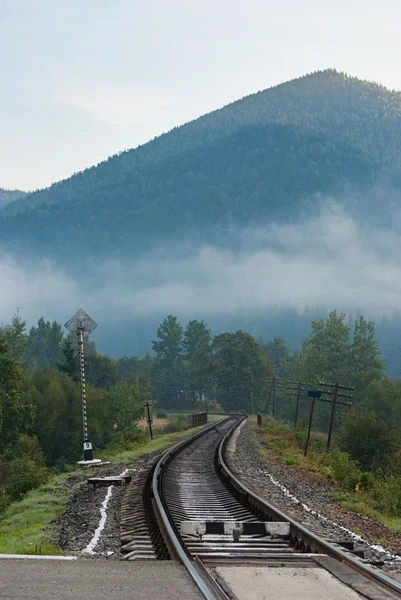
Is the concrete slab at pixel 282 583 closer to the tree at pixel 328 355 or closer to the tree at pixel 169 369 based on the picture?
the tree at pixel 328 355

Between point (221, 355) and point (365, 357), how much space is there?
1323 inches

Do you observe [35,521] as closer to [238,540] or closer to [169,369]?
[238,540]

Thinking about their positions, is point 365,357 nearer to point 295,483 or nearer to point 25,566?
point 295,483

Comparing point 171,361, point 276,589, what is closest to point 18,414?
point 276,589

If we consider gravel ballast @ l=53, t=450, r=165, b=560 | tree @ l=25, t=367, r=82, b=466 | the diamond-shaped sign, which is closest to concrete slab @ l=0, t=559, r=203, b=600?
gravel ballast @ l=53, t=450, r=165, b=560

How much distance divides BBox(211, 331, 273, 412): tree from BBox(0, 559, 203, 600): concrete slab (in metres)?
134

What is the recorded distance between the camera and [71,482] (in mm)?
21781

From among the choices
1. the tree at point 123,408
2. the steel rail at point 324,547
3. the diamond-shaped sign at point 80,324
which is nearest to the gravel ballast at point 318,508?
the steel rail at point 324,547

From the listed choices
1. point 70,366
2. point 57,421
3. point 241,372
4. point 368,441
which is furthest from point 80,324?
point 241,372

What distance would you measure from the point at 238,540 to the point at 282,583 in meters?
2.78

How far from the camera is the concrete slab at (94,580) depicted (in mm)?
6988

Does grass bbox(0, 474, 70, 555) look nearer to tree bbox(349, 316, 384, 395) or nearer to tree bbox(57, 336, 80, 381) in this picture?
tree bbox(57, 336, 80, 381)

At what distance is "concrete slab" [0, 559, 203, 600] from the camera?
699 centimetres

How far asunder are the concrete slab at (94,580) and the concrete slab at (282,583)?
18.5 inches
